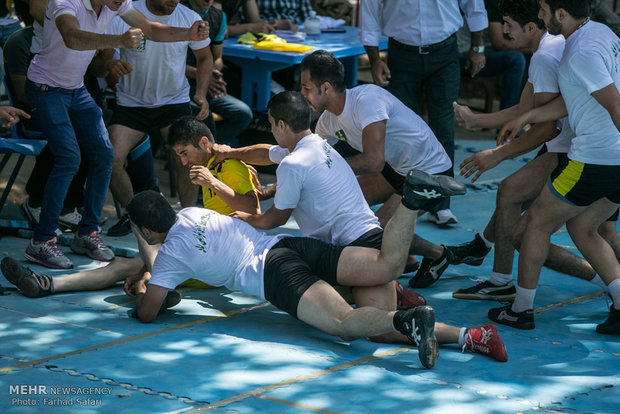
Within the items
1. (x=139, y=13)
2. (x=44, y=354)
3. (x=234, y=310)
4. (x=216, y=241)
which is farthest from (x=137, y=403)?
(x=139, y=13)

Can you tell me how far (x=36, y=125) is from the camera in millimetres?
6582

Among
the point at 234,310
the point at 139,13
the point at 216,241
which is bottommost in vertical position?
the point at 234,310

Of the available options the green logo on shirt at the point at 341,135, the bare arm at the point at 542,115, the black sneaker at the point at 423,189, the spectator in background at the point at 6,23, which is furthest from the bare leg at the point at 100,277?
the spectator in background at the point at 6,23

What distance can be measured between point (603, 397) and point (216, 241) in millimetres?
2010

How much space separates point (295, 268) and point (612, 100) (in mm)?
1744

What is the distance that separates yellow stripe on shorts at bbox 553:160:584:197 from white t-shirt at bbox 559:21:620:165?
4cm

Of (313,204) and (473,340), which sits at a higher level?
(313,204)

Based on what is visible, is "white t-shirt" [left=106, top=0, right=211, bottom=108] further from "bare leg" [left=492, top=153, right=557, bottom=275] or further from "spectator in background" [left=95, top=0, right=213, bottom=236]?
"bare leg" [left=492, top=153, right=557, bottom=275]

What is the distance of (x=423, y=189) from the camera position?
4500 millimetres

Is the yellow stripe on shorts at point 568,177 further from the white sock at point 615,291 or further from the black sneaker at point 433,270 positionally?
the black sneaker at point 433,270

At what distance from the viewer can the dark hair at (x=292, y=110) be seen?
5027 mm

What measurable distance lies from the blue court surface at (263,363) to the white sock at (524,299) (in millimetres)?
130

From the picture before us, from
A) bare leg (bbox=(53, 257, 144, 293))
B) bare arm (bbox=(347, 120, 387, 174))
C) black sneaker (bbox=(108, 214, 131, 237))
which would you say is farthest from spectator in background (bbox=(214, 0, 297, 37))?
bare leg (bbox=(53, 257, 144, 293))

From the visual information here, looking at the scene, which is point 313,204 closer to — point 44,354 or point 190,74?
point 44,354
